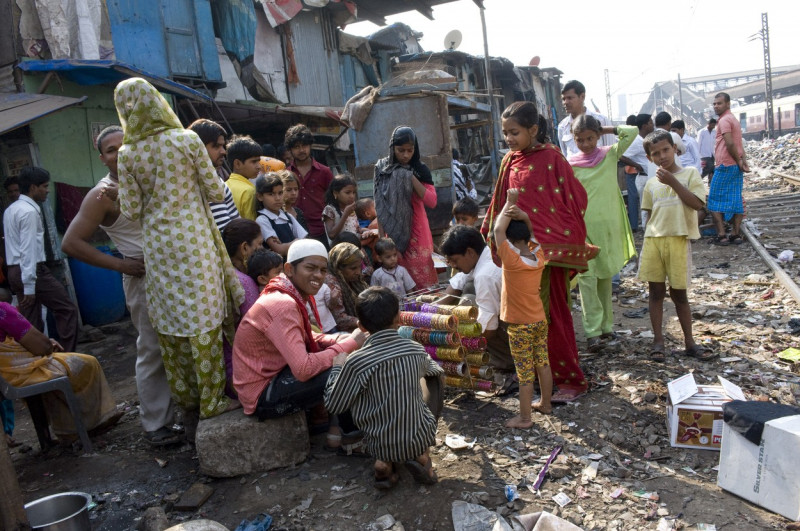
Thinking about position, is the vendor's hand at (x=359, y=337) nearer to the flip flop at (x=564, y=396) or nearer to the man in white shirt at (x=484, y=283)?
the man in white shirt at (x=484, y=283)

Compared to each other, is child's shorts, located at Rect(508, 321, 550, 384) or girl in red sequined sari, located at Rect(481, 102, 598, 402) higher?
girl in red sequined sari, located at Rect(481, 102, 598, 402)

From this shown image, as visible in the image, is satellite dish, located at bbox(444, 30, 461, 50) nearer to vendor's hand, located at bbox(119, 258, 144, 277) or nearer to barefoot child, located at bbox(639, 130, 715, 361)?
barefoot child, located at bbox(639, 130, 715, 361)

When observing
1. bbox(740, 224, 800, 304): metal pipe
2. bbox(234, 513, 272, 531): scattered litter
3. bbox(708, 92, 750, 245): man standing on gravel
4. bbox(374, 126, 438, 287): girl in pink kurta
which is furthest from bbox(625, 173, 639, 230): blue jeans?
bbox(234, 513, 272, 531): scattered litter

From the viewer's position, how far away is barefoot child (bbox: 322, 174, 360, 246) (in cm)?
546

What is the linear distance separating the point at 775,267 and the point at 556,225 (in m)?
4.54

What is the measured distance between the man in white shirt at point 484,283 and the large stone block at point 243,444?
153 cm

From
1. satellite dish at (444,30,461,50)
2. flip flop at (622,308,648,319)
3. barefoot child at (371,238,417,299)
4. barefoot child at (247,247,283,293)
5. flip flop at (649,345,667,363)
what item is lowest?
flip flop at (622,308,648,319)

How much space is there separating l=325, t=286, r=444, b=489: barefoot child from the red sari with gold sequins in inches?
52.6

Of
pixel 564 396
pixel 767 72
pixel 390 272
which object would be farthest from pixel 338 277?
pixel 767 72

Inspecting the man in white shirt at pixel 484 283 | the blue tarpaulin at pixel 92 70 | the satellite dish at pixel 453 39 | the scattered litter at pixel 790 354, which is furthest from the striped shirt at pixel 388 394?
the satellite dish at pixel 453 39

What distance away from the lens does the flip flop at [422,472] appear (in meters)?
3.03

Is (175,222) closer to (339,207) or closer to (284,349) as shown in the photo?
(284,349)

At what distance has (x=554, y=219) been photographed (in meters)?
3.94

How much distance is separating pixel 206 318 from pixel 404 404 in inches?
51.2
